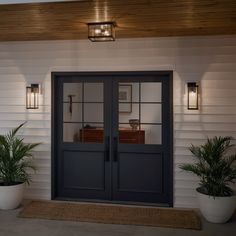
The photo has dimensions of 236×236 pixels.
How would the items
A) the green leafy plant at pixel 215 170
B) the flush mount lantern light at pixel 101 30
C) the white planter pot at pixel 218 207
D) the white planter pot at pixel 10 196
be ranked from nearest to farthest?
1. the flush mount lantern light at pixel 101 30
2. the white planter pot at pixel 218 207
3. the green leafy plant at pixel 215 170
4. the white planter pot at pixel 10 196

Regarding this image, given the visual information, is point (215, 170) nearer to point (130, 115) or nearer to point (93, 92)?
point (130, 115)

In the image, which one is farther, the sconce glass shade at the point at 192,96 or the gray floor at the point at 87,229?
the sconce glass shade at the point at 192,96

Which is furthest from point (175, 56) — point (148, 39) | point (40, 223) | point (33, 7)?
point (40, 223)

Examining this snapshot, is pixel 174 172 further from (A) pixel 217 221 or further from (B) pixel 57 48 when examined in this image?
(B) pixel 57 48

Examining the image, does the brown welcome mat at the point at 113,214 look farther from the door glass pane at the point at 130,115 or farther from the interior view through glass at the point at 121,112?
the door glass pane at the point at 130,115

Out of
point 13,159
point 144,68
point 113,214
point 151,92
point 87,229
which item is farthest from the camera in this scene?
point 151,92

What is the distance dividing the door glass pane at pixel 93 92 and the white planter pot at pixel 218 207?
2.01m

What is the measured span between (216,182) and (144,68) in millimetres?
1817

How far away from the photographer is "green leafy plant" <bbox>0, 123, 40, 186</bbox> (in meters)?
4.30

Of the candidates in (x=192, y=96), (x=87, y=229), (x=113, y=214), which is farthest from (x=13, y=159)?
(x=192, y=96)

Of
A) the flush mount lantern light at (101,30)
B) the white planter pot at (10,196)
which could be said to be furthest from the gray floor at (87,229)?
the flush mount lantern light at (101,30)

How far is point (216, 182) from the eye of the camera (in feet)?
12.8

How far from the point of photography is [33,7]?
305 cm

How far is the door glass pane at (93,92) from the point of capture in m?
4.72
